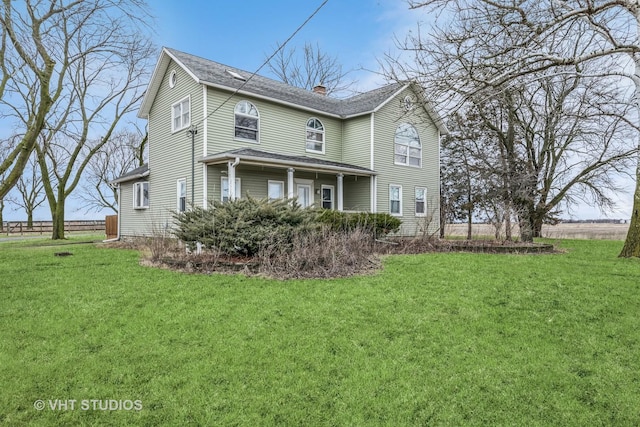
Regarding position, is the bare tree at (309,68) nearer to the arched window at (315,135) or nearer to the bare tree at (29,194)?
the arched window at (315,135)

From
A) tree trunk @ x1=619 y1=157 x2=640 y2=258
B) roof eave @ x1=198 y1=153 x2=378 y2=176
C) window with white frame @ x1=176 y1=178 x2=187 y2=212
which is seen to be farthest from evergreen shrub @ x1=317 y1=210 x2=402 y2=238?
tree trunk @ x1=619 y1=157 x2=640 y2=258

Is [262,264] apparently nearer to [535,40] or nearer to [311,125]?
[535,40]

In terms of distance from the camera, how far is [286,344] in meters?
4.12

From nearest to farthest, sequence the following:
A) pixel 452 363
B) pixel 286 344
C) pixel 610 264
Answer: pixel 452 363 < pixel 286 344 < pixel 610 264

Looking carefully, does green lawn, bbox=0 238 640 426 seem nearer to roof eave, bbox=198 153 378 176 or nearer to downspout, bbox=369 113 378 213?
roof eave, bbox=198 153 378 176

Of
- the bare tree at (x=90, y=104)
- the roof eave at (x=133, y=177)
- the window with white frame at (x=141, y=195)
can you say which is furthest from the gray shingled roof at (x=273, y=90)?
the window with white frame at (x=141, y=195)

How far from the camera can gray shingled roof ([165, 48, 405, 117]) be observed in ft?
45.0

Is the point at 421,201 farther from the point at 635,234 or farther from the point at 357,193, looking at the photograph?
the point at 635,234

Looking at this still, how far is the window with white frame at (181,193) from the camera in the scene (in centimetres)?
1424

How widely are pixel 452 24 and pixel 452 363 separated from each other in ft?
19.8

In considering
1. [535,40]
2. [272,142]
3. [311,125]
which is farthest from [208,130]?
[535,40]

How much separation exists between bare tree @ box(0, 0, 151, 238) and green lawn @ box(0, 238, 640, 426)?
5732 millimetres

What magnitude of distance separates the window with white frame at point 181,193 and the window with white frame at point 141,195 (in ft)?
10.1

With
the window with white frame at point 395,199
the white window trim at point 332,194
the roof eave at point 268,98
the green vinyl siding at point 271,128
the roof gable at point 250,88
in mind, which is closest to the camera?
the roof eave at point 268,98
